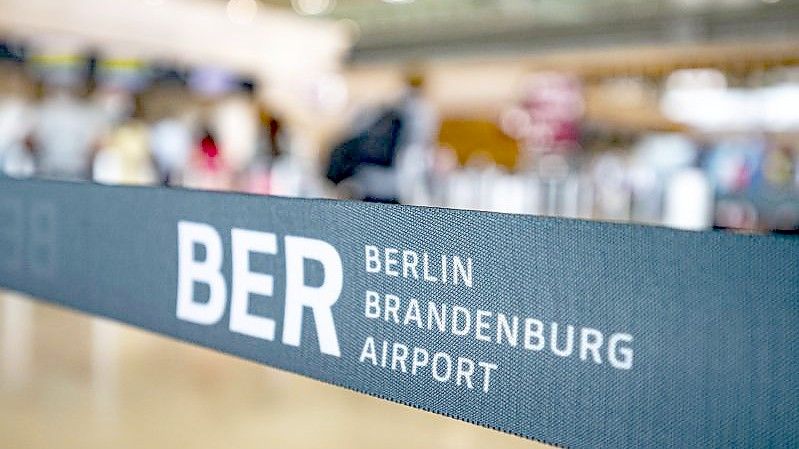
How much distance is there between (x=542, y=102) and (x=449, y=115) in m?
4.79

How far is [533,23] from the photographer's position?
39.9 ft

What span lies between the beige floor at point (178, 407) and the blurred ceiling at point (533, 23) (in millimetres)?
8719

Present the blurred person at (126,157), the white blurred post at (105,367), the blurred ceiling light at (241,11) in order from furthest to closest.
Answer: the blurred ceiling light at (241,11)
the blurred person at (126,157)
the white blurred post at (105,367)

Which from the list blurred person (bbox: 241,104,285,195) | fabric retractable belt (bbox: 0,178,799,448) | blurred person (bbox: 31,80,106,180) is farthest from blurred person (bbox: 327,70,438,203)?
blurred person (bbox: 31,80,106,180)

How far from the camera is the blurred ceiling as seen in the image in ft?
34.6

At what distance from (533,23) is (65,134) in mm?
7018

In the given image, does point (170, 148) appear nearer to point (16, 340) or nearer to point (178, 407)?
point (16, 340)

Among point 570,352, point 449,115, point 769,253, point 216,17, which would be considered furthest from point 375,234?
point 449,115

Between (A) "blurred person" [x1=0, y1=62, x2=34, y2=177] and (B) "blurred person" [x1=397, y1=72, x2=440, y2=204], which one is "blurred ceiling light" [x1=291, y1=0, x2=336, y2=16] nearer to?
(A) "blurred person" [x1=0, y1=62, x2=34, y2=177]

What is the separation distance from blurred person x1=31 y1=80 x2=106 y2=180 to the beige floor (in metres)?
4.65

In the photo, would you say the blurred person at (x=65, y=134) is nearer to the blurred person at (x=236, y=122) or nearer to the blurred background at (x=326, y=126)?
the blurred background at (x=326, y=126)

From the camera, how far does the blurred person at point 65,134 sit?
308 inches

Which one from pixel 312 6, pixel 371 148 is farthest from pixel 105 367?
pixel 312 6

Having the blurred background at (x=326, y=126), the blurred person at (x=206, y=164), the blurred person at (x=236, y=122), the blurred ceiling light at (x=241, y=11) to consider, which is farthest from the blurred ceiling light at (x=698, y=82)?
the blurred person at (x=206, y=164)
